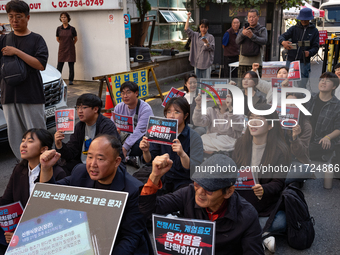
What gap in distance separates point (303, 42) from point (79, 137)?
480 cm

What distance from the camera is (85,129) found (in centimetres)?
403

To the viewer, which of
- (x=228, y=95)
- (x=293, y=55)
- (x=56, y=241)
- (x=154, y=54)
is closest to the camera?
(x=56, y=241)

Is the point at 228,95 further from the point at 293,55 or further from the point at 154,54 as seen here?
the point at 154,54

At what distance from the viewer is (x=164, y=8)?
1312 centimetres

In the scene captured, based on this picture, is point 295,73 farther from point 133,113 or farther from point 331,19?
point 331,19

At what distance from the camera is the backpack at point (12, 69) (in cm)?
397

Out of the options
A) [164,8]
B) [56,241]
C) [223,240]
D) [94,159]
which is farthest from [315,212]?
[164,8]

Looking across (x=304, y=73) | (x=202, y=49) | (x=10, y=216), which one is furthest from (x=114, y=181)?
(x=202, y=49)

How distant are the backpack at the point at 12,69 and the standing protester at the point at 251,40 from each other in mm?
3959

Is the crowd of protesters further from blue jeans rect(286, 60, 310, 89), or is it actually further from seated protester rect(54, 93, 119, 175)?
blue jeans rect(286, 60, 310, 89)

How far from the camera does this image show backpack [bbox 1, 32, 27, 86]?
3.97 m

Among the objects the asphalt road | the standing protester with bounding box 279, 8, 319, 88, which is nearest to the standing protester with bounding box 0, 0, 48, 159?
the asphalt road

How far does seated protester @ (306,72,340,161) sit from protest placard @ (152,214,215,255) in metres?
3.26

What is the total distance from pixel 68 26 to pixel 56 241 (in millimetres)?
8669
